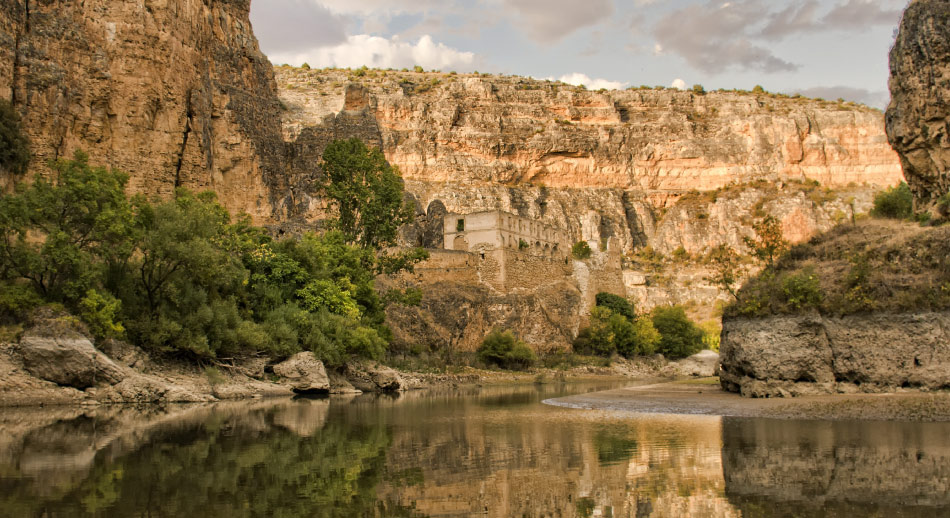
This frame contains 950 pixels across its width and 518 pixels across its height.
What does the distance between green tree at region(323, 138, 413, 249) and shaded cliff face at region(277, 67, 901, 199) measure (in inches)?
2370

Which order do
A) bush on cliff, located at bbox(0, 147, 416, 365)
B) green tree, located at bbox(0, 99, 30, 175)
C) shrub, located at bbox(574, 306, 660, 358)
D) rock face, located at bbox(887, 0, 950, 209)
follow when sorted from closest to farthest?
bush on cliff, located at bbox(0, 147, 416, 365)
rock face, located at bbox(887, 0, 950, 209)
green tree, located at bbox(0, 99, 30, 175)
shrub, located at bbox(574, 306, 660, 358)

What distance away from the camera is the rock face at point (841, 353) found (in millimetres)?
18672

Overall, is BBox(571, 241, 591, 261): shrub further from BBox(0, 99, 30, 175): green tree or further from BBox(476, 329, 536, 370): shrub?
BBox(0, 99, 30, 175): green tree

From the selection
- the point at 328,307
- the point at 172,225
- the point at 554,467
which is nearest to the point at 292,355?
the point at 328,307

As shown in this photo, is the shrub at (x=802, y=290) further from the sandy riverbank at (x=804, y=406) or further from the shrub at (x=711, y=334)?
the shrub at (x=711, y=334)

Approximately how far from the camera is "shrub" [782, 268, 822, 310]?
20.8 m

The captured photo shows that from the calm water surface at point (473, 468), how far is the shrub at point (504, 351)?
2910 cm

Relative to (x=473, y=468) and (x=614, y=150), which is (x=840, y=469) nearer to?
(x=473, y=468)

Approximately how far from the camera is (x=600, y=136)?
110250 mm

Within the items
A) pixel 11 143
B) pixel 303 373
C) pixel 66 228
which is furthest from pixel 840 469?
pixel 11 143

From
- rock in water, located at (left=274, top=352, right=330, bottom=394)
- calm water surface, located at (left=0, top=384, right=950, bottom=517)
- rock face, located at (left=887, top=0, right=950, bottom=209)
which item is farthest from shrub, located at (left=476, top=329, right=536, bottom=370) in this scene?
calm water surface, located at (left=0, top=384, right=950, bottom=517)

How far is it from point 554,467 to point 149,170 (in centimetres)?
3187

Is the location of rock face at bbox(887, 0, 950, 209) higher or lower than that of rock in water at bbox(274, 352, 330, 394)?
higher

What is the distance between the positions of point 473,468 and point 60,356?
15.8m
